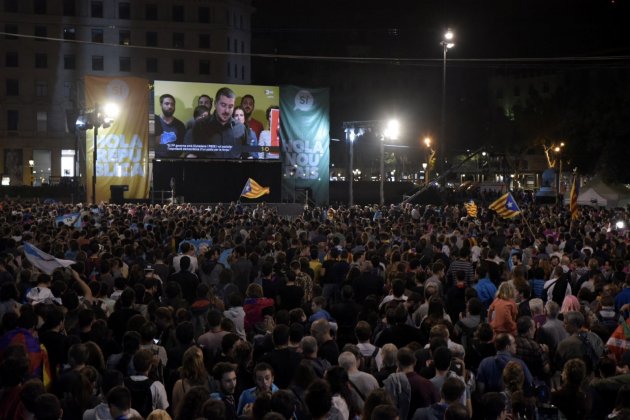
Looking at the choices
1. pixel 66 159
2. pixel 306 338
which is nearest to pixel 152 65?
pixel 66 159

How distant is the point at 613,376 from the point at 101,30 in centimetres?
8374

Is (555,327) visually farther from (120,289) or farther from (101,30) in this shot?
(101,30)

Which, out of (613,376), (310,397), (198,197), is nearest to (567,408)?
(613,376)

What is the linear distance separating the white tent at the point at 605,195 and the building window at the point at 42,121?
60671mm

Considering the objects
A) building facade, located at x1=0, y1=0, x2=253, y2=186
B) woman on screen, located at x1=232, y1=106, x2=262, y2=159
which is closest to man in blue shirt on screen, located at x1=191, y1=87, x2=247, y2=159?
woman on screen, located at x1=232, y1=106, x2=262, y2=159

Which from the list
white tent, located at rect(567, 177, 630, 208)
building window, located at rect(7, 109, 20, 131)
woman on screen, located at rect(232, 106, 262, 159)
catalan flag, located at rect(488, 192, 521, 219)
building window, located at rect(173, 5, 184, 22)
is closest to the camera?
catalan flag, located at rect(488, 192, 521, 219)

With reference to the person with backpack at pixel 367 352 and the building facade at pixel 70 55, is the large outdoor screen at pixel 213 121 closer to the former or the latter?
the person with backpack at pixel 367 352

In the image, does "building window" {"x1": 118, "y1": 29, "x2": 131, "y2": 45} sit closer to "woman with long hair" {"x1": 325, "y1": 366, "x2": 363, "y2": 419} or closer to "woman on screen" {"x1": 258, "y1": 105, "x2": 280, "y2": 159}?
"woman on screen" {"x1": 258, "y1": 105, "x2": 280, "y2": 159}

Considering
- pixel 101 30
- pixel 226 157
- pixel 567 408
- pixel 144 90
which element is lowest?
pixel 567 408

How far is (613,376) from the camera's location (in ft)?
23.5

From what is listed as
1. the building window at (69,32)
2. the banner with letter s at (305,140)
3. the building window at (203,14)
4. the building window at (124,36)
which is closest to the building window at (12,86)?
the building window at (69,32)

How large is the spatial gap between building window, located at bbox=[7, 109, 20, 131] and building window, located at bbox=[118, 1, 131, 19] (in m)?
14.2

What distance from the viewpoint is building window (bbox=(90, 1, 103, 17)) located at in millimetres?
84706

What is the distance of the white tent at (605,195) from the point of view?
37719 mm
